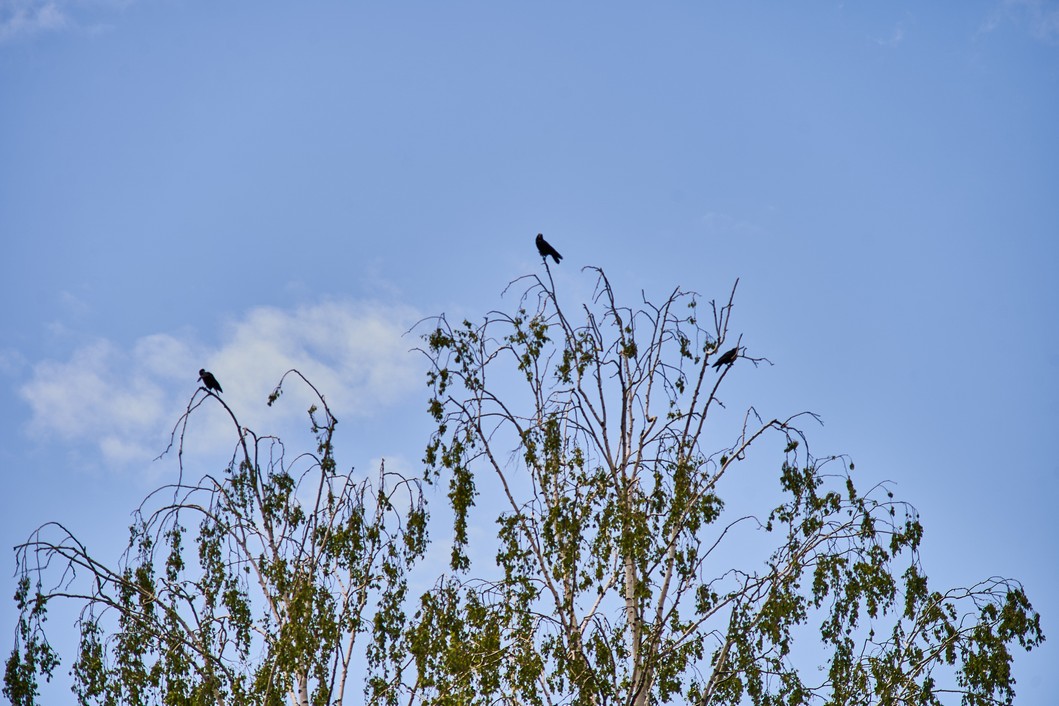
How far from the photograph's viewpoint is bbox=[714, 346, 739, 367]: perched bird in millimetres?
10023

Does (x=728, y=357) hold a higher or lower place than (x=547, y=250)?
lower

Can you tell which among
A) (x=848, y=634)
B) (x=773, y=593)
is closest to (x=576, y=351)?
(x=773, y=593)

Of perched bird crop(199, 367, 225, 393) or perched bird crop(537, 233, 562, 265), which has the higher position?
perched bird crop(537, 233, 562, 265)

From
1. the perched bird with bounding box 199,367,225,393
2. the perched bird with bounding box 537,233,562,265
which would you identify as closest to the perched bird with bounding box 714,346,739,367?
the perched bird with bounding box 537,233,562,265

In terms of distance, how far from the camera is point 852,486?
9742 millimetres

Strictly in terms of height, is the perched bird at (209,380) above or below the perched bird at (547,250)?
below

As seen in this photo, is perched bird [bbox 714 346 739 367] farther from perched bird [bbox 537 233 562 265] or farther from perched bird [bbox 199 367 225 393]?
perched bird [bbox 199 367 225 393]

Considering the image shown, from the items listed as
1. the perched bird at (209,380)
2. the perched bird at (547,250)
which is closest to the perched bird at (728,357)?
the perched bird at (547,250)

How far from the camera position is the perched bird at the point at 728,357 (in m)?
10.0

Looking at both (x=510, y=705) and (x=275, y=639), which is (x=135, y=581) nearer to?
(x=275, y=639)

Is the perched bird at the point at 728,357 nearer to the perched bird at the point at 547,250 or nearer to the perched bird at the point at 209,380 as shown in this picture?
the perched bird at the point at 547,250

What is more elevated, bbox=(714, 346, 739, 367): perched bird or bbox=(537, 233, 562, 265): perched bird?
bbox=(537, 233, 562, 265): perched bird

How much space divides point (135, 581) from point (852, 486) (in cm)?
622

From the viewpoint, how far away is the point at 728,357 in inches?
396
